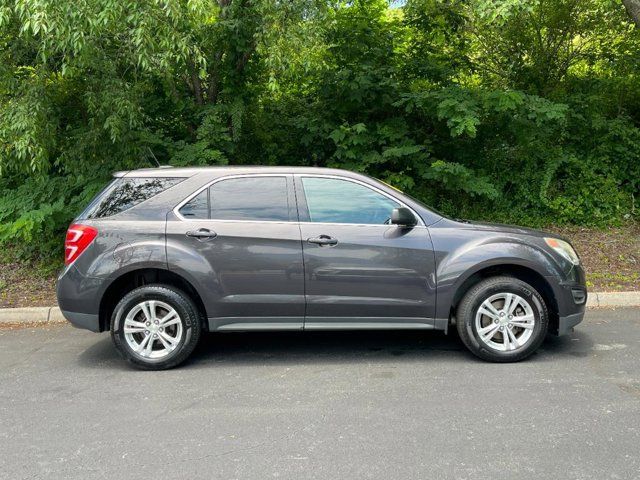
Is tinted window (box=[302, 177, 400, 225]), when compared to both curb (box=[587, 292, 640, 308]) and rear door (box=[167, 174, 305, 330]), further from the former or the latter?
curb (box=[587, 292, 640, 308])

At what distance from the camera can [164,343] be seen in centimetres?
486

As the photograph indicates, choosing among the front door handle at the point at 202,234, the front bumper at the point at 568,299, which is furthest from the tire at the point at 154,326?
the front bumper at the point at 568,299

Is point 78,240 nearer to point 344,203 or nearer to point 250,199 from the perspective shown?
point 250,199

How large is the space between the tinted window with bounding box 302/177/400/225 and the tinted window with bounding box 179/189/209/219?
858 millimetres

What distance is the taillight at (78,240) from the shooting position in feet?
15.9

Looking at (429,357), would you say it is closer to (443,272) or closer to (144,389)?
(443,272)

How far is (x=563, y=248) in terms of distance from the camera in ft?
16.5

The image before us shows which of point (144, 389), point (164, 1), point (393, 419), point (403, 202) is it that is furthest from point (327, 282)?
point (164, 1)

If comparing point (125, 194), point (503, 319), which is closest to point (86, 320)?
point (125, 194)

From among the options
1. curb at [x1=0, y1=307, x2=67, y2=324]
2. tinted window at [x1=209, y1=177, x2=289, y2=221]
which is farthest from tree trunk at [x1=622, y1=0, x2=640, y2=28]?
curb at [x1=0, y1=307, x2=67, y2=324]

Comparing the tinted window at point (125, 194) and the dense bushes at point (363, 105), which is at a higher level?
the dense bushes at point (363, 105)

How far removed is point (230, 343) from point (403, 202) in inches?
86.5

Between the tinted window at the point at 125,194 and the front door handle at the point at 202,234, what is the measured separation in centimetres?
51

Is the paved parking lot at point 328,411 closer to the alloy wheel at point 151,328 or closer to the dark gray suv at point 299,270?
the alloy wheel at point 151,328
